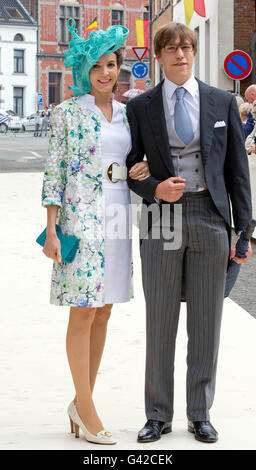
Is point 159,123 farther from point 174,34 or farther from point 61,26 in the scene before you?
point 61,26

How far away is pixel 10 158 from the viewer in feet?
93.0

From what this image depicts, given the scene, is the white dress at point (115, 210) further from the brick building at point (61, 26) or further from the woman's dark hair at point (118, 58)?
the brick building at point (61, 26)

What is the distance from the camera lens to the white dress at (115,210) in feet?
13.4

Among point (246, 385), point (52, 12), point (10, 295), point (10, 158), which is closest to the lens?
point (246, 385)

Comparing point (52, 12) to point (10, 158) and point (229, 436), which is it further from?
point (229, 436)

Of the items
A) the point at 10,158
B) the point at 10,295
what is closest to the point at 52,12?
the point at 10,158

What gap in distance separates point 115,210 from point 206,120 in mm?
538

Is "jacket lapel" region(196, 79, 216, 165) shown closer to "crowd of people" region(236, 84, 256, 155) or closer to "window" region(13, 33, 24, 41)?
"crowd of people" region(236, 84, 256, 155)

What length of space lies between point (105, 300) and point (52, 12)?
256ft

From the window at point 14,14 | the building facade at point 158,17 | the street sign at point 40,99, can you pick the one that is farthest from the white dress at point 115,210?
the window at point 14,14

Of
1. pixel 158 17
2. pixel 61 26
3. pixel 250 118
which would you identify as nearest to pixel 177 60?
pixel 250 118

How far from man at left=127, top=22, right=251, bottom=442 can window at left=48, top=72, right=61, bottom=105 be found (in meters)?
75.4

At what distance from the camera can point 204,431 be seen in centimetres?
413

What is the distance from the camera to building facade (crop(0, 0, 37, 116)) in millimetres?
78688
